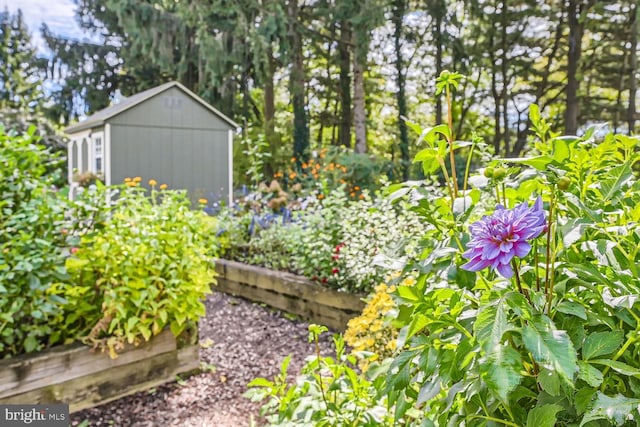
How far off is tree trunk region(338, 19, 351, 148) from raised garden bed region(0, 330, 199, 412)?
9670 mm

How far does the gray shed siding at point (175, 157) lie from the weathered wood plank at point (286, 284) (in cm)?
470

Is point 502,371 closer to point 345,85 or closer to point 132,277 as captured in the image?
point 132,277

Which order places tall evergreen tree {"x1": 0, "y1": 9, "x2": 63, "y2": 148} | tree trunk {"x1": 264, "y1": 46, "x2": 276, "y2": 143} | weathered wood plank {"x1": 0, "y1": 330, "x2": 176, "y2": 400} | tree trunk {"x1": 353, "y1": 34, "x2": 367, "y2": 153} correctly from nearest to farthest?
weathered wood plank {"x1": 0, "y1": 330, "x2": 176, "y2": 400} < tree trunk {"x1": 353, "y1": 34, "x2": 367, "y2": 153} < tree trunk {"x1": 264, "y1": 46, "x2": 276, "y2": 143} < tall evergreen tree {"x1": 0, "y1": 9, "x2": 63, "y2": 148}

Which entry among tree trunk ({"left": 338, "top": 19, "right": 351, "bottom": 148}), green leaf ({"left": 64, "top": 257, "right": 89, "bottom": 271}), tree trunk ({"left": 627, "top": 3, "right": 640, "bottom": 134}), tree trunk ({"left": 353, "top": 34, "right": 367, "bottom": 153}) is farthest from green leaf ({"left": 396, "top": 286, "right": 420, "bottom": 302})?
tree trunk ({"left": 338, "top": 19, "right": 351, "bottom": 148})

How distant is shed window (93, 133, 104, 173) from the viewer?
8.41 metres

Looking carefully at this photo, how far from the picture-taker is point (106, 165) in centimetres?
815

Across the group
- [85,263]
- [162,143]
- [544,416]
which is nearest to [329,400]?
[544,416]

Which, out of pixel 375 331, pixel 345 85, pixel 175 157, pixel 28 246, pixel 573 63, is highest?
pixel 573 63

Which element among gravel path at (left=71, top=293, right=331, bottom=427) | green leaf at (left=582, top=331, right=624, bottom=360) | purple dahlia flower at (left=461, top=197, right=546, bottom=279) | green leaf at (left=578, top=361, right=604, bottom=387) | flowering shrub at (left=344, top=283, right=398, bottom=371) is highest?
purple dahlia flower at (left=461, top=197, right=546, bottom=279)

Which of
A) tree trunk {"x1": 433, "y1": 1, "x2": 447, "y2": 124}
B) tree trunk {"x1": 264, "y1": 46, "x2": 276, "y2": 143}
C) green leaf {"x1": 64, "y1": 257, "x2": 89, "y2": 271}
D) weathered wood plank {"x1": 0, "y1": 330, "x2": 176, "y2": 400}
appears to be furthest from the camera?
tree trunk {"x1": 264, "y1": 46, "x2": 276, "y2": 143}

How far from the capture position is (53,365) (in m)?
1.89

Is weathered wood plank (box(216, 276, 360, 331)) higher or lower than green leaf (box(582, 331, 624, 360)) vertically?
lower

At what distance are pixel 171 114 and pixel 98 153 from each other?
148 cm

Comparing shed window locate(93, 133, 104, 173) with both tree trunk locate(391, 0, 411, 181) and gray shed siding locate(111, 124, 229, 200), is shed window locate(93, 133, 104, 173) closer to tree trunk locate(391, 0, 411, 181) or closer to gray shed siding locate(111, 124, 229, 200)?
A: gray shed siding locate(111, 124, 229, 200)
